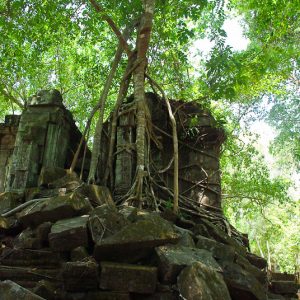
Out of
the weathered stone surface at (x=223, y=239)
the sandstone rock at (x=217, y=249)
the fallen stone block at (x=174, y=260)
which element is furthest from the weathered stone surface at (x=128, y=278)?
the weathered stone surface at (x=223, y=239)

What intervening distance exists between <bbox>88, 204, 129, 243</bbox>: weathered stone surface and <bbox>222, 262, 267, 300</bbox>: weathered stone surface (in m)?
1.18

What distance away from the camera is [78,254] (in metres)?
3.33

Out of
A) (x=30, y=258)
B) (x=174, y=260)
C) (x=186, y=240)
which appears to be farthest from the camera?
(x=186, y=240)

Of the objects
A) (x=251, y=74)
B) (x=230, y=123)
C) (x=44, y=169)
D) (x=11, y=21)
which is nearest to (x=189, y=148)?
(x=251, y=74)

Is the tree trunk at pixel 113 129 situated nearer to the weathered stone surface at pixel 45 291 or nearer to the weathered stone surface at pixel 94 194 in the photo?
the weathered stone surface at pixel 94 194

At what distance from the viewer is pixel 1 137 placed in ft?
23.9

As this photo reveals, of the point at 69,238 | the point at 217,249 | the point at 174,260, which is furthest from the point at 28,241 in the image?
the point at 217,249

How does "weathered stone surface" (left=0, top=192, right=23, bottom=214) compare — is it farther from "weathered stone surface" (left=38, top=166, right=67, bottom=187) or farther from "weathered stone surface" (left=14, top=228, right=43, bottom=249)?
"weathered stone surface" (left=14, top=228, right=43, bottom=249)

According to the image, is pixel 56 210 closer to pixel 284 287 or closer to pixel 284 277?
pixel 284 287

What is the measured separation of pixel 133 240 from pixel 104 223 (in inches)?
16.4

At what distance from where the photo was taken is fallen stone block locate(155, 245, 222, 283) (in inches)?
125

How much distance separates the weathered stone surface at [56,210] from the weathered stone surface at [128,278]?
94cm

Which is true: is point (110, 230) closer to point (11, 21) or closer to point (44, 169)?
point (44, 169)

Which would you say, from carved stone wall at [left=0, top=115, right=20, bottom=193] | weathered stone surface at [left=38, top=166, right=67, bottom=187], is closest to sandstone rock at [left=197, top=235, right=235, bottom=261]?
weathered stone surface at [left=38, top=166, right=67, bottom=187]
